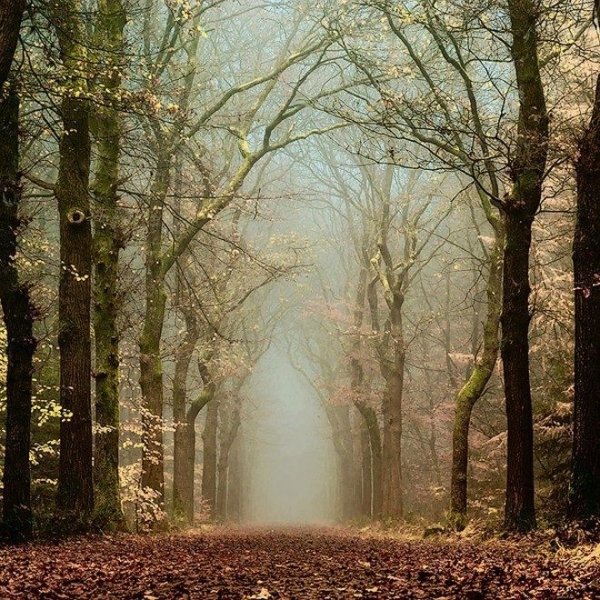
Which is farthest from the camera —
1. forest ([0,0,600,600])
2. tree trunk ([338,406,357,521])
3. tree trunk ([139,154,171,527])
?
tree trunk ([338,406,357,521])

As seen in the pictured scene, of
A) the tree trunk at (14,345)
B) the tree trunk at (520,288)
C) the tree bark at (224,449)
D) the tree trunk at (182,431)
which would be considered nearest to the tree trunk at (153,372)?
the tree trunk at (182,431)

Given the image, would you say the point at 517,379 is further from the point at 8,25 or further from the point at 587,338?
the point at 8,25

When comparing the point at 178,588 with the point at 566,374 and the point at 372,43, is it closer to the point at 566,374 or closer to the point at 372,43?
the point at 566,374

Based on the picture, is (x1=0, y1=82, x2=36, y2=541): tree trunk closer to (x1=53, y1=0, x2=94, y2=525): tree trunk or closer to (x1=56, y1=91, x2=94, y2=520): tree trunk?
(x1=53, y1=0, x2=94, y2=525): tree trunk

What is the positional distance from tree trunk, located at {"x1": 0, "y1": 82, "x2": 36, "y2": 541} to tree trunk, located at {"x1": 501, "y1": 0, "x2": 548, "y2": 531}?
23.3ft

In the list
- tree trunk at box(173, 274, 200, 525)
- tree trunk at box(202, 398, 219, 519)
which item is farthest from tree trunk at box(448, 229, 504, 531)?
tree trunk at box(202, 398, 219, 519)

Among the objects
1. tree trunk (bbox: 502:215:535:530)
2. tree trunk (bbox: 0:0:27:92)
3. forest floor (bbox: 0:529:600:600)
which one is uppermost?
tree trunk (bbox: 0:0:27:92)

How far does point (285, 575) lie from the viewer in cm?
586

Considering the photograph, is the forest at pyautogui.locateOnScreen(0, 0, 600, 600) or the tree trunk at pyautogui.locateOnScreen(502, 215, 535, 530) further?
the tree trunk at pyautogui.locateOnScreen(502, 215, 535, 530)

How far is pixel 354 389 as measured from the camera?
24984mm

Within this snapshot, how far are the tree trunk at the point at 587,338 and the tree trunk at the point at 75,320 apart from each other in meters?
7.12

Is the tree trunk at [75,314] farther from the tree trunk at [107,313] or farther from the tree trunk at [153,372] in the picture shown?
the tree trunk at [153,372]

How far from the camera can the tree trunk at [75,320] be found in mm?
10094

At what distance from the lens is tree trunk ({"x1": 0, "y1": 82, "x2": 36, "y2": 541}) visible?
8453 mm
